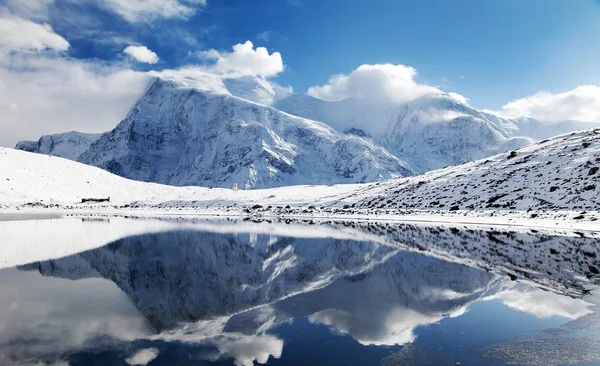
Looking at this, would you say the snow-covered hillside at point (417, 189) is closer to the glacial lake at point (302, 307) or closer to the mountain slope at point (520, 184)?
the mountain slope at point (520, 184)

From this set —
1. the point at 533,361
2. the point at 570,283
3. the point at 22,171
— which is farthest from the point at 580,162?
the point at 22,171

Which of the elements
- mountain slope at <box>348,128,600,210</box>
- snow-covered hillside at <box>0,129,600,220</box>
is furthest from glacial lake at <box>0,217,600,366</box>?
snow-covered hillside at <box>0,129,600,220</box>

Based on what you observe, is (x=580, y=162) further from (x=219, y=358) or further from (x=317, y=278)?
(x=219, y=358)

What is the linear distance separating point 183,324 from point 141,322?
1.31m

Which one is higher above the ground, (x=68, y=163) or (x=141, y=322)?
(x=68, y=163)

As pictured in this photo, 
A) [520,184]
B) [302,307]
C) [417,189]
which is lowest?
[302,307]

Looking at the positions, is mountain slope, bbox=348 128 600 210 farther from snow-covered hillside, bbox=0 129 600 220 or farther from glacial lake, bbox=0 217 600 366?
glacial lake, bbox=0 217 600 366

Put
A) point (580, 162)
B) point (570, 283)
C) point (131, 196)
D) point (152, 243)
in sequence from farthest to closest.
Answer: point (131, 196), point (580, 162), point (152, 243), point (570, 283)

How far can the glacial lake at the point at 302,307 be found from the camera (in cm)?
1000

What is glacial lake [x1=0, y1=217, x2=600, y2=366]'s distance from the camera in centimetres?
1000

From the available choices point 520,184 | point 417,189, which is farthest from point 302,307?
point 417,189

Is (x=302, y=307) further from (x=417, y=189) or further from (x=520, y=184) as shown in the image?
(x=417, y=189)

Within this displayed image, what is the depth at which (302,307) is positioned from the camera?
565 inches

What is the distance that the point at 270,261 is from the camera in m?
24.2
